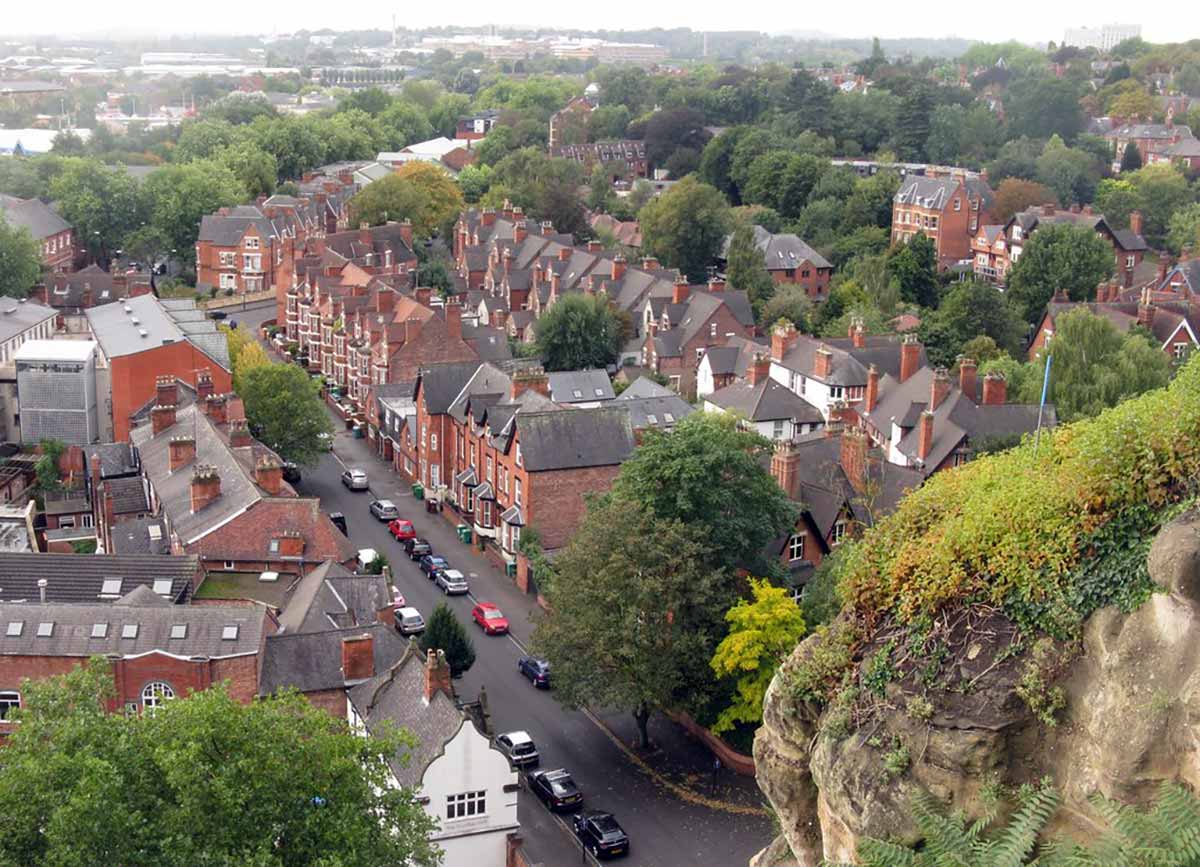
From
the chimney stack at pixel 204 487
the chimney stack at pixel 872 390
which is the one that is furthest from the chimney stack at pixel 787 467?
the chimney stack at pixel 204 487

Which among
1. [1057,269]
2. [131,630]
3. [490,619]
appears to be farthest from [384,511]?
[1057,269]

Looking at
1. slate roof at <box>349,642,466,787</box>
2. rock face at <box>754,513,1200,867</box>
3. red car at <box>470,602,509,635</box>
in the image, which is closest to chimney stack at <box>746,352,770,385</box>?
red car at <box>470,602,509,635</box>

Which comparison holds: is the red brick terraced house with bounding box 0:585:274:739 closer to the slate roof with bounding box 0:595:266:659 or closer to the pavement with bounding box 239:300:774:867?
the slate roof with bounding box 0:595:266:659

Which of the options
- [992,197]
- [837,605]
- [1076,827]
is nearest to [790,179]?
[992,197]

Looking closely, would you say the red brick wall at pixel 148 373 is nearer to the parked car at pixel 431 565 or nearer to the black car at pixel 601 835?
the parked car at pixel 431 565

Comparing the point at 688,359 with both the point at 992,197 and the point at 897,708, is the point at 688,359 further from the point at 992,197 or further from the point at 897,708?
the point at 897,708
